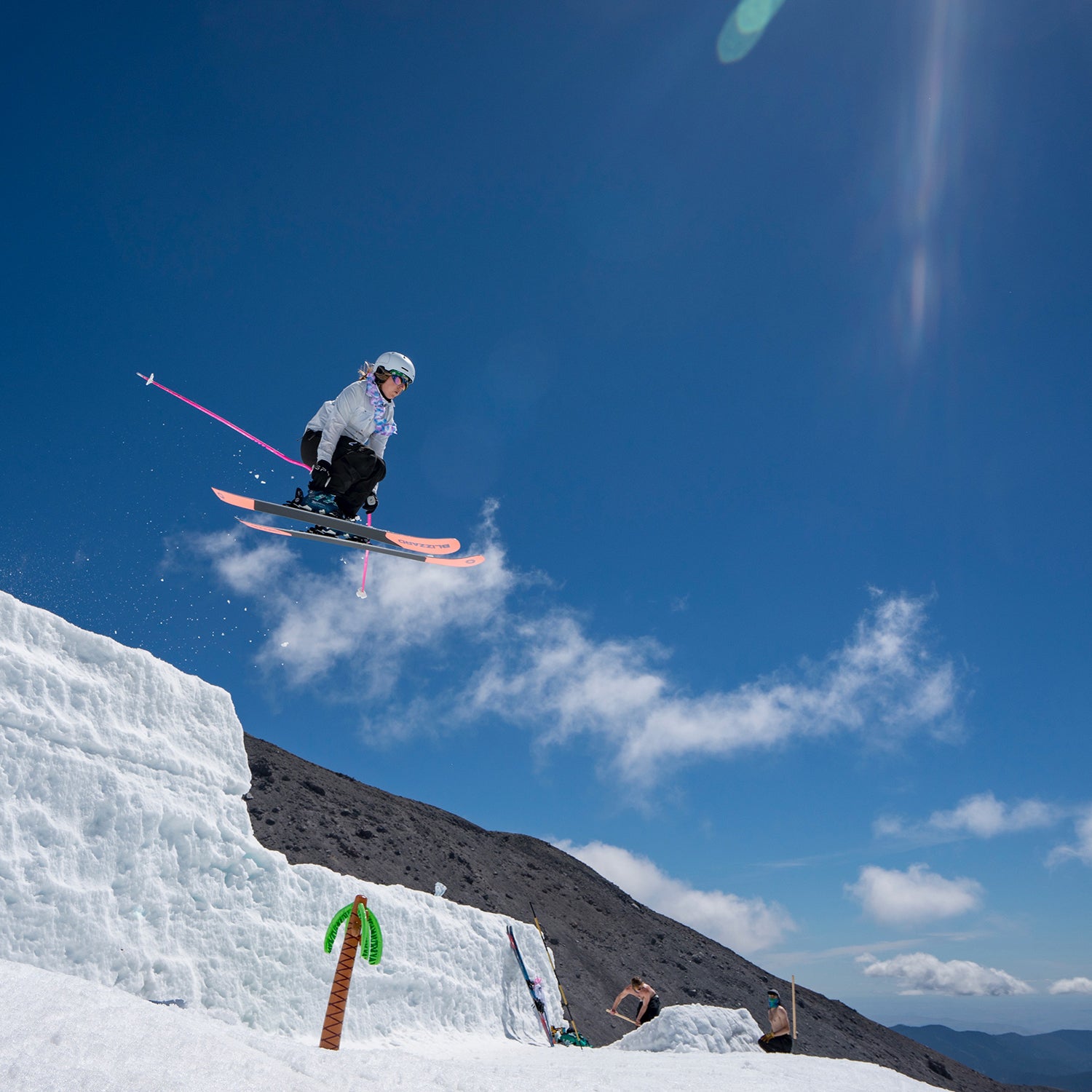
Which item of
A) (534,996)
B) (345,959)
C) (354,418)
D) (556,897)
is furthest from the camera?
(556,897)

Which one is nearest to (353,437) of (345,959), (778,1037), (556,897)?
(345,959)

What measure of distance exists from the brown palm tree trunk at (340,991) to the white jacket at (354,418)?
18.5 feet

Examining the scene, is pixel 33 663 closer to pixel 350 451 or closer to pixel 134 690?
pixel 134 690

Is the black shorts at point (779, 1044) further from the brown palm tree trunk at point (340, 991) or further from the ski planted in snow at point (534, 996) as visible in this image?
the brown palm tree trunk at point (340, 991)

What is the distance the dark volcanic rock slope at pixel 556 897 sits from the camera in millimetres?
22234

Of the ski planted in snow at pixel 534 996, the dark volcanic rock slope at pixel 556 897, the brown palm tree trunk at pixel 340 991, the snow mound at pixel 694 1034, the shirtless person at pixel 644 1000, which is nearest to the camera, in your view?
the brown palm tree trunk at pixel 340 991

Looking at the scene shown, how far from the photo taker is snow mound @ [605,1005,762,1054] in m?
12.1

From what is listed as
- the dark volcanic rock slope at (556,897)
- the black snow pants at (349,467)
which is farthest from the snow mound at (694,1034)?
the black snow pants at (349,467)

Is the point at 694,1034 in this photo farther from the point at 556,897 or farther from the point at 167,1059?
the point at 556,897

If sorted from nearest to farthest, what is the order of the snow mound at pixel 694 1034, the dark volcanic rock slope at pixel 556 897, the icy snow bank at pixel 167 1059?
the icy snow bank at pixel 167 1059 < the snow mound at pixel 694 1034 < the dark volcanic rock slope at pixel 556 897

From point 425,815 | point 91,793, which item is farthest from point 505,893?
point 91,793

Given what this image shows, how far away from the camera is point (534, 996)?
58.0 ft

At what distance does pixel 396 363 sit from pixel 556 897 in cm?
2750

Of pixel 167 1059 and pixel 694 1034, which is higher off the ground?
pixel 167 1059
